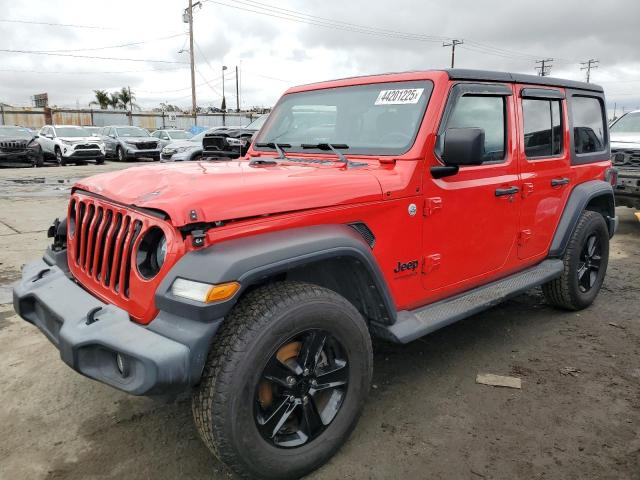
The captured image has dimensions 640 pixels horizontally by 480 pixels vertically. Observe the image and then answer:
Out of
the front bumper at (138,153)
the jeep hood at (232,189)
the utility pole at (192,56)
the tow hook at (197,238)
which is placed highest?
the utility pole at (192,56)

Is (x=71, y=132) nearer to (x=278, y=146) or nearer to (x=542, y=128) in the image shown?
(x=278, y=146)

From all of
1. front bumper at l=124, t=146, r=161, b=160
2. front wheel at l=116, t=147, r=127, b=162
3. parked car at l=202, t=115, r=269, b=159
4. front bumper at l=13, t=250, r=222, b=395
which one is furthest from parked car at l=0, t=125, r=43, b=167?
front bumper at l=13, t=250, r=222, b=395

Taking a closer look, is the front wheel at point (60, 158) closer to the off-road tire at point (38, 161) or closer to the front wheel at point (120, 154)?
the off-road tire at point (38, 161)

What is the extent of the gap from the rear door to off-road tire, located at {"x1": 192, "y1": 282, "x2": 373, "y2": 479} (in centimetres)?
186

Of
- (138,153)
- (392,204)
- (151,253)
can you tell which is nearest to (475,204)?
(392,204)

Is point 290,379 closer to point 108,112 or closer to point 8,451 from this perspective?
point 8,451

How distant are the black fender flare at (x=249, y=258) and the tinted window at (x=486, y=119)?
3.98 feet

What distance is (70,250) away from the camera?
283cm

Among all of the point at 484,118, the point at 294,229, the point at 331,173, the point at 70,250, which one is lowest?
the point at 70,250

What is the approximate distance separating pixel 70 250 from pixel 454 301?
7.36 ft

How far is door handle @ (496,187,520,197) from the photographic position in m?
3.27

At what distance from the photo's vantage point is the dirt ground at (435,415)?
8.06ft

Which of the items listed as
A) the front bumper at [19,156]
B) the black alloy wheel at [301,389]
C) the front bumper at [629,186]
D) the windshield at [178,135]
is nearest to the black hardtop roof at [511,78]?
the black alloy wheel at [301,389]

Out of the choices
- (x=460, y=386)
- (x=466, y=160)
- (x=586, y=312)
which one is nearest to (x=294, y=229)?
(x=466, y=160)
